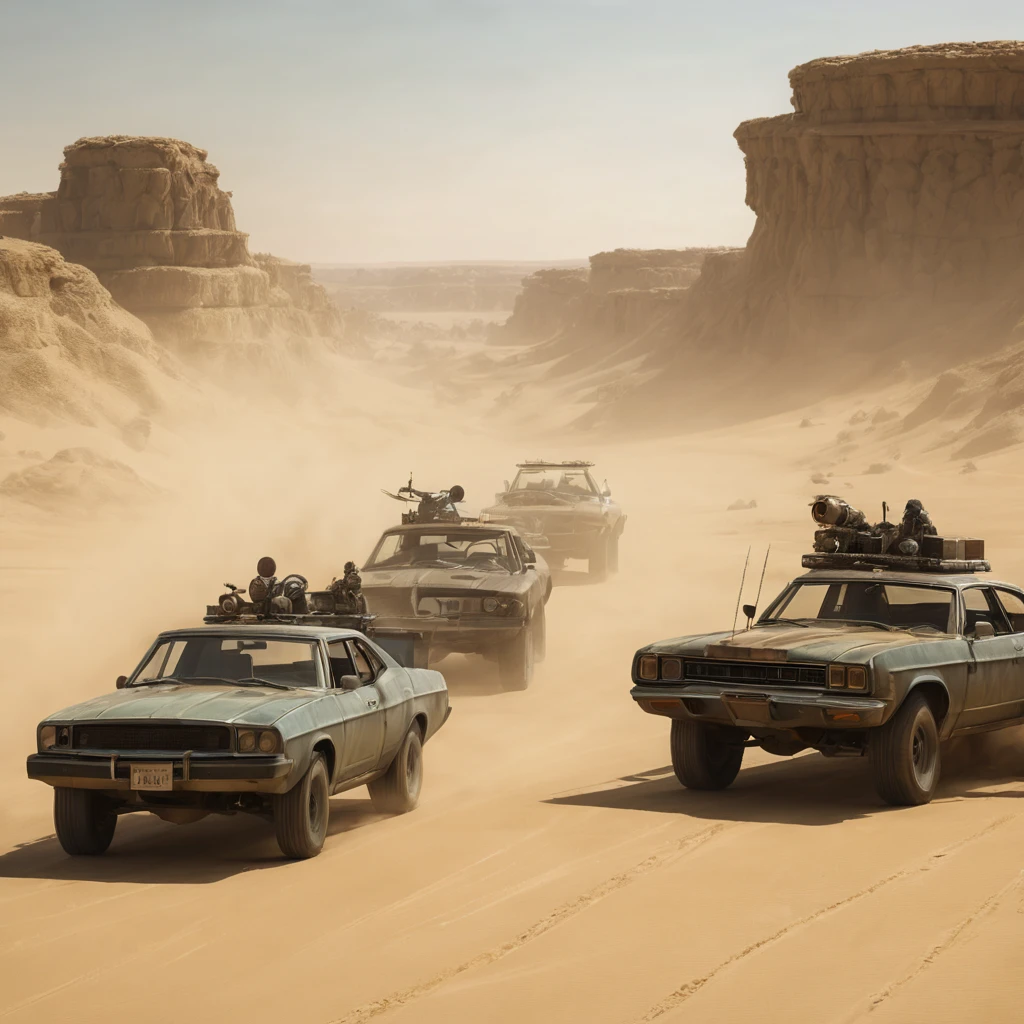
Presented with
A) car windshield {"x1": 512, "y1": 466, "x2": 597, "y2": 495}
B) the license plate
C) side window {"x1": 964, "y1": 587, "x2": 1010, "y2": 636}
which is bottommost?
the license plate

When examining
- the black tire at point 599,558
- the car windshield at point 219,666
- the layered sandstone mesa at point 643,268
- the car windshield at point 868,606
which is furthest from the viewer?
the layered sandstone mesa at point 643,268

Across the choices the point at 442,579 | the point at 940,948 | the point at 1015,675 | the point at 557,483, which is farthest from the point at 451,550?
the point at 940,948

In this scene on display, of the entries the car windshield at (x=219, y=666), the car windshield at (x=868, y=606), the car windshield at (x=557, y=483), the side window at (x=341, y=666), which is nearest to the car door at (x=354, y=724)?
the side window at (x=341, y=666)

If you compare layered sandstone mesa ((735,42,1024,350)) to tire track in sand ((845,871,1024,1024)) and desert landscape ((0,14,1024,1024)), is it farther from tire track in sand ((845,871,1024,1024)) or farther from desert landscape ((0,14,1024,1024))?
tire track in sand ((845,871,1024,1024))

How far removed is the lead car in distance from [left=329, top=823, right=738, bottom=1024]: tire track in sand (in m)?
0.94

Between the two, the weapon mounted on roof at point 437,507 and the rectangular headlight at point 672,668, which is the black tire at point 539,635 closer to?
the weapon mounted on roof at point 437,507

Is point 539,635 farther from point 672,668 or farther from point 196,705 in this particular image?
point 196,705

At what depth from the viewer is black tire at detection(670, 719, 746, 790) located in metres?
9.43

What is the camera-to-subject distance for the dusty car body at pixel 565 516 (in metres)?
22.2

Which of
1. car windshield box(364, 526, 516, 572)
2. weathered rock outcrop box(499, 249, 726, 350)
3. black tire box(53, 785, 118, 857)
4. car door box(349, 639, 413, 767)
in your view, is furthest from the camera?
weathered rock outcrop box(499, 249, 726, 350)

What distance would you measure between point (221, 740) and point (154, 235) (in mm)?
58026

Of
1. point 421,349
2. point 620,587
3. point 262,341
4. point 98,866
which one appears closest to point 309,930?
point 98,866

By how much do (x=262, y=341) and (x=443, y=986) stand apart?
205 ft

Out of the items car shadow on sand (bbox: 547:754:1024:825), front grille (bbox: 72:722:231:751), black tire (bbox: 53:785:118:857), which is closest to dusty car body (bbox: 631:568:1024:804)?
car shadow on sand (bbox: 547:754:1024:825)
